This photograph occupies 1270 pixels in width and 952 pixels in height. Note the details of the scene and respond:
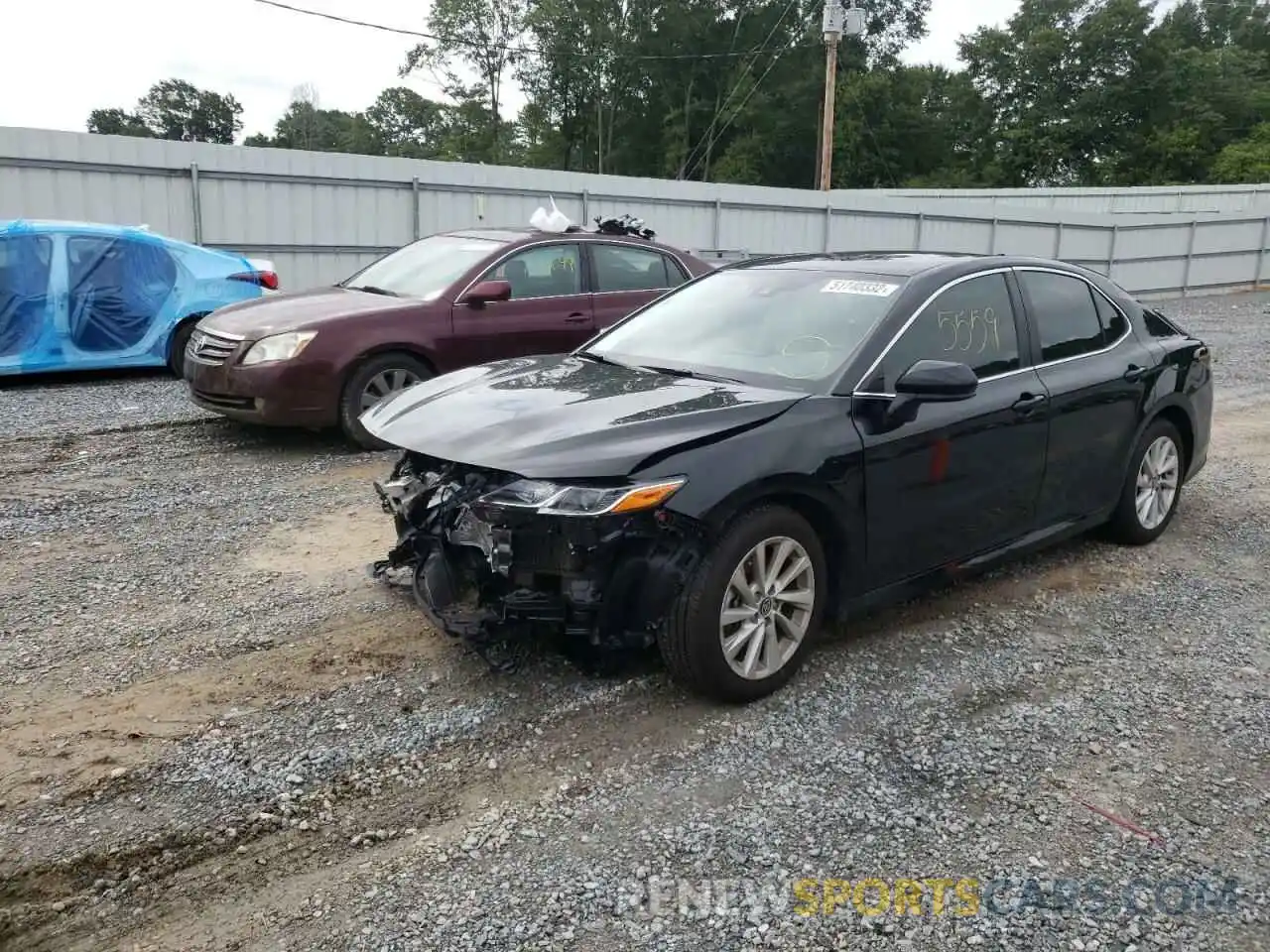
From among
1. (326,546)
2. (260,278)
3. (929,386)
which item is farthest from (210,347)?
(929,386)

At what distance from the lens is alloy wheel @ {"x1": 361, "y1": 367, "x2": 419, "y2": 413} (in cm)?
733

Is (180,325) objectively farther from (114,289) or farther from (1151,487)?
(1151,487)

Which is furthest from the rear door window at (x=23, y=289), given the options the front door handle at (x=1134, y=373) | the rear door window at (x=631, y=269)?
the front door handle at (x=1134, y=373)

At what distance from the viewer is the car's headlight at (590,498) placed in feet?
11.1

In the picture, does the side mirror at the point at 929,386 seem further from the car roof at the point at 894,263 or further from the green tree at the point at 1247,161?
the green tree at the point at 1247,161

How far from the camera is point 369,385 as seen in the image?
7.32 m

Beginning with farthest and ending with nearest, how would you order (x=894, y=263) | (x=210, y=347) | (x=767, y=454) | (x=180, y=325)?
(x=180, y=325)
(x=210, y=347)
(x=894, y=263)
(x=767, y=454)

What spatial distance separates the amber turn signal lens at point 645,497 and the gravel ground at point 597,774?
2.66 ft

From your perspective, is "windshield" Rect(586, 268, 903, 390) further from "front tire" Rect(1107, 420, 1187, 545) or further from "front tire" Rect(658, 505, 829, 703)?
"front tire" Rect(1107, 420, 1187, 545)

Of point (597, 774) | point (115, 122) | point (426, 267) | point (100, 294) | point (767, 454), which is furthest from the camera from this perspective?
point (115, 122)

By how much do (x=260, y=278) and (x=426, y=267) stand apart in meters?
3.08

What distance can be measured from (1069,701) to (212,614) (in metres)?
3.55

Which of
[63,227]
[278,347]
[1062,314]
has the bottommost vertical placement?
[278,347]

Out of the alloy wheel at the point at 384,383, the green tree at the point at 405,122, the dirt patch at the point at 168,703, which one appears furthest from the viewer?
the green tree at the point at 405,122
